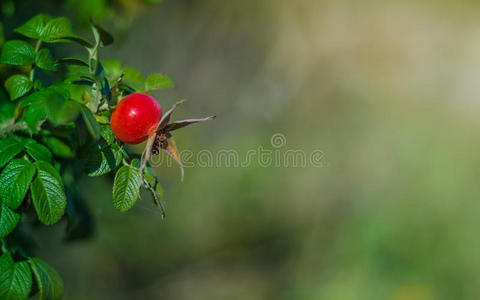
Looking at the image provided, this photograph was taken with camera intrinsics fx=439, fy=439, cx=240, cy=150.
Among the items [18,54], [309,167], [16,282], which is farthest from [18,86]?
[309,167]

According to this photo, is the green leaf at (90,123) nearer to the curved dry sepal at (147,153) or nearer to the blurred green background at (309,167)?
the curved dry sepal at (147,153)

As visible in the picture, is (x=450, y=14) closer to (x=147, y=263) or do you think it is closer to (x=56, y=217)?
(x=147, y=263)

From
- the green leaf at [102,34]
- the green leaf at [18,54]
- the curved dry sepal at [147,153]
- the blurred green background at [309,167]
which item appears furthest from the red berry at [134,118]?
the blurred green background at [309,167]

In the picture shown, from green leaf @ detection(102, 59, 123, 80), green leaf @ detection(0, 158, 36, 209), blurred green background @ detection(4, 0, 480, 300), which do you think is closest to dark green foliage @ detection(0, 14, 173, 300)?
green leaf @ detection(0, 158, 36, 209)

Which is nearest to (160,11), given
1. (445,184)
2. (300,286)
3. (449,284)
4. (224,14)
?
(224,14)

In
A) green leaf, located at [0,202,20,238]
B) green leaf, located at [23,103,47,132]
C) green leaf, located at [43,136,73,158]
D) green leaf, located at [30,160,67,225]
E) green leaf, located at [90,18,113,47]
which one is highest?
green leaf, located at [90,18,113,47]

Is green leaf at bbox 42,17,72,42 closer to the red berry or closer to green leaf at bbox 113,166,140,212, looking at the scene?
the red berry

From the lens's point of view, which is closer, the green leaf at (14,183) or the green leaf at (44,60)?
the green leaf at (14,183)
